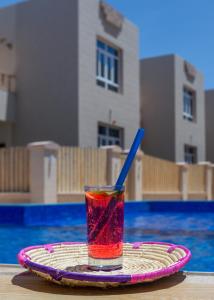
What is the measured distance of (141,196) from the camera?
15.5 metres

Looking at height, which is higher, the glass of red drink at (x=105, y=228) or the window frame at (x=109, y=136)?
the window frame at (x=109, y=136)

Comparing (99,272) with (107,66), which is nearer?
(99,272)

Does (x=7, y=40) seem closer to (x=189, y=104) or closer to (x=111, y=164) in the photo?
(x=111, y=164)

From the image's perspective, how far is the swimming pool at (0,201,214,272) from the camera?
5.79 metres

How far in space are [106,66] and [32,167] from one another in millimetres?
6966

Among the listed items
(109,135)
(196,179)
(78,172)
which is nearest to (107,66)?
(109,135)

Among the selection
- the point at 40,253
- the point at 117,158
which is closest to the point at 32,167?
the point at 117,158

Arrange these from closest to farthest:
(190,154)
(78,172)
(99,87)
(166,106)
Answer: (78,172), (99,87), (166,106), (190,154)

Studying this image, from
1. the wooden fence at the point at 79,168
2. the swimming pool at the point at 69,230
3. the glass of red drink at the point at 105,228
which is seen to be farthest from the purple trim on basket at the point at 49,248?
the wooden fence at the point at 79,168

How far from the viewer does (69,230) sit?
8477mm

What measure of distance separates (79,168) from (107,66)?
19.4 ft

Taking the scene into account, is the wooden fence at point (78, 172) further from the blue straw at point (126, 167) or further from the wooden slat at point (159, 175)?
the blue straw at point (126, 167)

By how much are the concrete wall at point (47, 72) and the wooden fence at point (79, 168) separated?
5.48 ft

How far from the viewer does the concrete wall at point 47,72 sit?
15.1 metres
